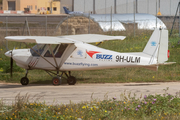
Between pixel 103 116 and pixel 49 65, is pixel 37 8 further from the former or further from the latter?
pixel 103 116

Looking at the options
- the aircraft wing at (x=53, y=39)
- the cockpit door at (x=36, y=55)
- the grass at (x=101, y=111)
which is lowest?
the grass at (x=101, y=111)

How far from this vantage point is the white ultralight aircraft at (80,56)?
12.6 m

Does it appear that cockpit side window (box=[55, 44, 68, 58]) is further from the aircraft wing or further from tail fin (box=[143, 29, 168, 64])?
tail fin (box=[143, 29, 168, 64])

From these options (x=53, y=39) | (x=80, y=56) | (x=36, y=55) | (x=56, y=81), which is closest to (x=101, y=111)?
(x=80, y=56)

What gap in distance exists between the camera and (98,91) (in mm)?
11102

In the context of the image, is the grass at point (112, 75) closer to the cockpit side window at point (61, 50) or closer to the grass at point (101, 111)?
A: the cockpit side window at point (61, 50)

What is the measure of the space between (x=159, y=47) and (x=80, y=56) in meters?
3.50

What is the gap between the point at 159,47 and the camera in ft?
41.2

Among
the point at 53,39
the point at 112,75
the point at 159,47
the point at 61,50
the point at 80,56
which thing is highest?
the point at 53,39

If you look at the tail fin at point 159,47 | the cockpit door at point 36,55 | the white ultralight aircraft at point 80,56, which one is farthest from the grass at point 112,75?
the tail fin at point 159,47

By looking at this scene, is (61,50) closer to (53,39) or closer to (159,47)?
(53,39)

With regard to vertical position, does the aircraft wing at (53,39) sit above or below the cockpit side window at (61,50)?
above

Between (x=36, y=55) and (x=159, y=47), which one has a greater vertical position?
(x=159, y=47)

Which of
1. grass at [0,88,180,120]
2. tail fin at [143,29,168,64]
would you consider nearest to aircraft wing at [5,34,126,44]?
tail fin at [143,29,168,64]
